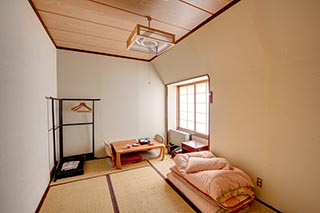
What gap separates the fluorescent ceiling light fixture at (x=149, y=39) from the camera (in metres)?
1.77

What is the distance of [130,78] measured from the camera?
4027 mm

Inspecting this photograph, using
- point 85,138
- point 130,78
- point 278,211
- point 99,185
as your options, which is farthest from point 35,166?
point 278,211

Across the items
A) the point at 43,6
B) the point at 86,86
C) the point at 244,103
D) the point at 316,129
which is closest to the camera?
the point at 316,129

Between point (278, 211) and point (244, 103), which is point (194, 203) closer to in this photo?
point (278, 211)

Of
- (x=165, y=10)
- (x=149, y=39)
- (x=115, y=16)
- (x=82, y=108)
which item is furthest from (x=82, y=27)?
(x=82, y=108)

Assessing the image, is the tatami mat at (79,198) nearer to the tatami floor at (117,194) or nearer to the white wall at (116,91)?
the tatami floor at (117,194)

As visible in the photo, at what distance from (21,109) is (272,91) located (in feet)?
9.59

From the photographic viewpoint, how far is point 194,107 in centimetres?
390

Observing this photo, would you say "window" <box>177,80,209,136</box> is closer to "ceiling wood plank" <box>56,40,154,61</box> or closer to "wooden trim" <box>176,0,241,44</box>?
"wooden trim" <box>176,0,241,44</box>

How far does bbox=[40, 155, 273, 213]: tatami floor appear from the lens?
1.88 metres

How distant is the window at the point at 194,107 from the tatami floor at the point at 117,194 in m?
1.43

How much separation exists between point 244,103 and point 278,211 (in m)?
1.44

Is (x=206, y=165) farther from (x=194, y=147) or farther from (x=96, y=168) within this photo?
(x=96, y=168)

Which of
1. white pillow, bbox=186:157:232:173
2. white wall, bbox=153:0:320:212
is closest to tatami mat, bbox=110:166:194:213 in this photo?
white pillow, bbox=186:157:232:173
